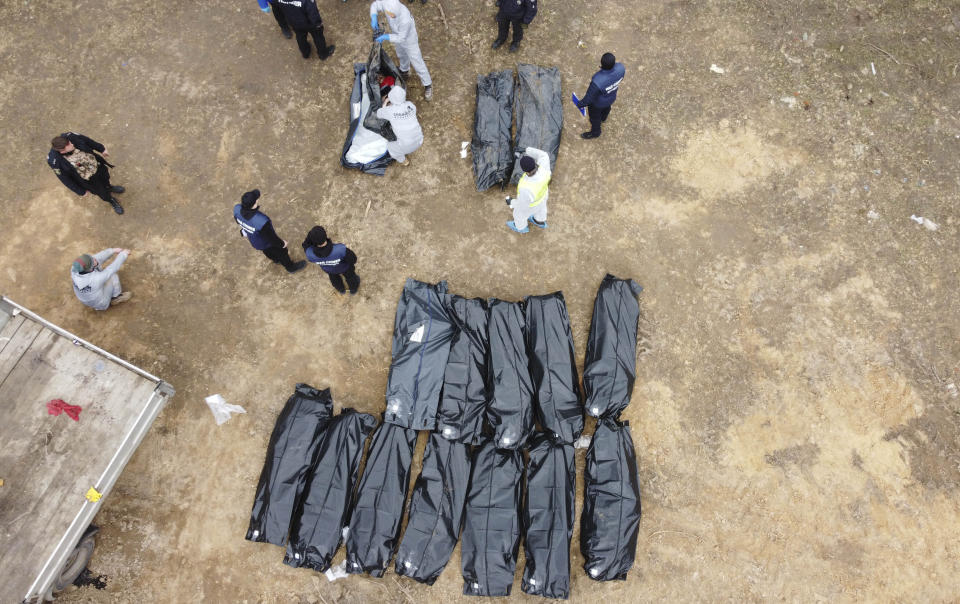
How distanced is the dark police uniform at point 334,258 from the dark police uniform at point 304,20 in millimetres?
3420

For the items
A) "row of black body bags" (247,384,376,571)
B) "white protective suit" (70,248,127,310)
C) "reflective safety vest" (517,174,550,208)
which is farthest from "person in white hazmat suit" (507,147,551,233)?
"white protective suit" (70,248,127,310)

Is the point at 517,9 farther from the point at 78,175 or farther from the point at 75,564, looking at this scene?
the point at 75,564

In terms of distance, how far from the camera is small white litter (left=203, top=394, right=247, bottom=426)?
601cm

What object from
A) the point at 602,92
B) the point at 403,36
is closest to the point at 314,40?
the point at 403,36

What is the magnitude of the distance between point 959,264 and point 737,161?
312 cm

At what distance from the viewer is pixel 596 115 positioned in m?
6.61

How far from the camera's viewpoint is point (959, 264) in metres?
6.51

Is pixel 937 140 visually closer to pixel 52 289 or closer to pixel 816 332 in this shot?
pixel 816 332

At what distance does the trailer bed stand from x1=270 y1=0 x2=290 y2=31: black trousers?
5.04m

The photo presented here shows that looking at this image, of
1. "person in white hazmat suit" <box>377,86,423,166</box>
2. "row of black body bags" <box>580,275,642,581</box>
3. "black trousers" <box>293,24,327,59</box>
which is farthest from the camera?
"black trousers" <box>293,24,327,59</box>

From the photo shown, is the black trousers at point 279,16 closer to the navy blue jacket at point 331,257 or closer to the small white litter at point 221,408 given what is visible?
the navy blue jacket at point 331,257

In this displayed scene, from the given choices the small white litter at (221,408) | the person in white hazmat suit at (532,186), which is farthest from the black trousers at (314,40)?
the small white litter at (221,408)

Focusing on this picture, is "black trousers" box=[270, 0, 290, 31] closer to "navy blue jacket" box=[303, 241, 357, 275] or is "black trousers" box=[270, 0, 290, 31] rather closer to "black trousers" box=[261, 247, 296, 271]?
"black trousers" box=[261, 247, 296, 271]

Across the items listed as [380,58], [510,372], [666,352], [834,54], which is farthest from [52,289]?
[834,54]
